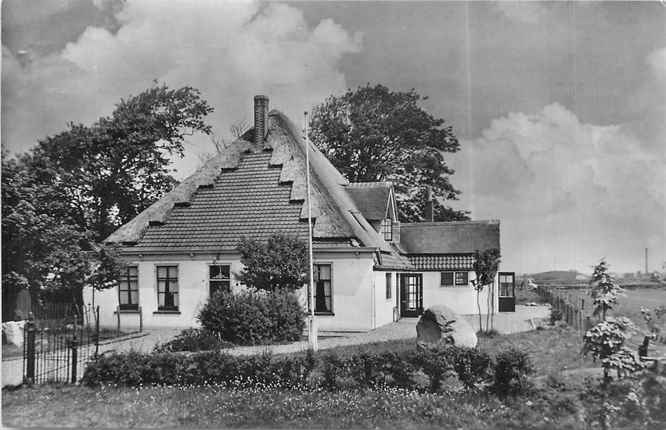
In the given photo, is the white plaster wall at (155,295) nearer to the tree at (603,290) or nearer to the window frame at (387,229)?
the window frame at (387,229)

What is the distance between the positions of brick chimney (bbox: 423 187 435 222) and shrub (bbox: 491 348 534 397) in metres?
5.53

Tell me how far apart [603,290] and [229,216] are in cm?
971

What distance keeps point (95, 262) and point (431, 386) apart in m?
8.64

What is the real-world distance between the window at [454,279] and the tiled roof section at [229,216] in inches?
151

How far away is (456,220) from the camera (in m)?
14.2

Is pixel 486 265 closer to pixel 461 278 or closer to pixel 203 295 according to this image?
pixel 461 278

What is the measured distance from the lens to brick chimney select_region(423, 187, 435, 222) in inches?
547

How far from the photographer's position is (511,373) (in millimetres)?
8625

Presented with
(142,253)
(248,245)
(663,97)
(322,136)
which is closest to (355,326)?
(248,245)

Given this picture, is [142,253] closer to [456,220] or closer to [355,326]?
[355,326]

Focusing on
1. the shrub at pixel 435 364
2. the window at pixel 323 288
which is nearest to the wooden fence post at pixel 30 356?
the shrub at pixel 435 364

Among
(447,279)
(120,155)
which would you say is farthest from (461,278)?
(120,155)

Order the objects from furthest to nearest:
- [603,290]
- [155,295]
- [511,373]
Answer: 1. [155,295]
2. [603,290]
3. [511,373]

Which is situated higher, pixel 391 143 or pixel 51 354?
pixel 391 143
